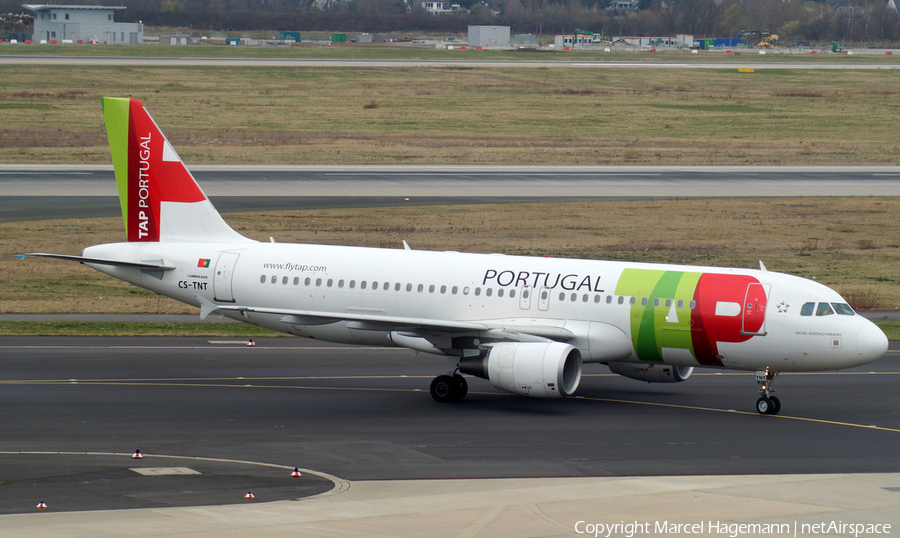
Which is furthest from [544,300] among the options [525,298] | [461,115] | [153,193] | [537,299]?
[461,115]

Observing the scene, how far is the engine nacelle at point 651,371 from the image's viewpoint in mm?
34438

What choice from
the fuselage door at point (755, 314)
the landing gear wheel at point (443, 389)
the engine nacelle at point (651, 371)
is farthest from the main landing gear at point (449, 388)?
the fuselage door at point (755, 314)

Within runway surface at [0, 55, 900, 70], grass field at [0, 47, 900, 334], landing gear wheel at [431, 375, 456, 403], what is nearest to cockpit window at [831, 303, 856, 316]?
landing gear wheel at [431, 375, 456, 403]

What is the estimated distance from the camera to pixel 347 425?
30.6m

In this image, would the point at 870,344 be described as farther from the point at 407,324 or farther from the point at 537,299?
the point at 407,324

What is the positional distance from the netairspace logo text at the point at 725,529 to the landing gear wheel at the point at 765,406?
1191 cm

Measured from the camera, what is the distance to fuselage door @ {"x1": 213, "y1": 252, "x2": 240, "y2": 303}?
123 ft

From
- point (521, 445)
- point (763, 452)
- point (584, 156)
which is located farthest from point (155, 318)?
point (584, 156)

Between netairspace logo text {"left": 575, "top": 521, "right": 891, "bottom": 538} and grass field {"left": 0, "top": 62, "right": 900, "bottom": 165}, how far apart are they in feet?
253

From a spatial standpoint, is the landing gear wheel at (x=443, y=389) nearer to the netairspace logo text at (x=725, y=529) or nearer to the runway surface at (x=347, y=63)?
the netairspace logo text at (x=725, y=529)

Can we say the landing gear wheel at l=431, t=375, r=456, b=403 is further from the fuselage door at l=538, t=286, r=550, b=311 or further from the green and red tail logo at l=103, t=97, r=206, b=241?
the green and red tail logo at l=103, t=97, r=206, b=241

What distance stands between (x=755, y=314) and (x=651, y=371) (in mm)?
4138

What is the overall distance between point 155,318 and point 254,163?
4829 cm

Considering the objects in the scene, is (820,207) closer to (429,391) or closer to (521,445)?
(429,391)
